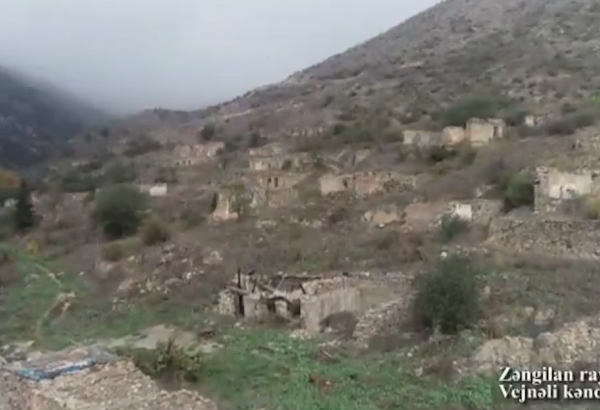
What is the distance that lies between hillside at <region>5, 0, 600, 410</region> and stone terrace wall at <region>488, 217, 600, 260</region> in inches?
1.4

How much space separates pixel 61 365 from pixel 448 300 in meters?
4.69

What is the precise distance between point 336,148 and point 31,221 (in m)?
11.6

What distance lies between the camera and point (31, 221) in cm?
2917

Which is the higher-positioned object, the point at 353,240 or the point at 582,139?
the point at 582,139

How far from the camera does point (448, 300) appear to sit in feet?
33.2

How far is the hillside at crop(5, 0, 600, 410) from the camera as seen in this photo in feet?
30.0

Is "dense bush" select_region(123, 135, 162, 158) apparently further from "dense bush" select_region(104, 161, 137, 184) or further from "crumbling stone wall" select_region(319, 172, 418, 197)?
A: "crumbling stone wall" select_region(319, 172, 418, 197)

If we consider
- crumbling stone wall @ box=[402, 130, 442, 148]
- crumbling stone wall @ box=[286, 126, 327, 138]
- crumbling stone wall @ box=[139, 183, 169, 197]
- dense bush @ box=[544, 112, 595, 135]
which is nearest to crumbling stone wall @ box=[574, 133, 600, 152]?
dense bush @ box=[544, 112, 595, 135]

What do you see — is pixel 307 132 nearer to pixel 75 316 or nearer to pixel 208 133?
pixel 208 133

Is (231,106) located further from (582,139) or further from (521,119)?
(582,139)

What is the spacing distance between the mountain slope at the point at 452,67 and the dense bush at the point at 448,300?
1972 centimetres

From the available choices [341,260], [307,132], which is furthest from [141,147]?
[341,260]

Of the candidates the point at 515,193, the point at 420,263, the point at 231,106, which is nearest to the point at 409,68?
the point at 231,106

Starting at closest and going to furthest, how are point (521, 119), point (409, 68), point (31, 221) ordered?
point (521, 119) < point (31, 221) < point (409, 68)
